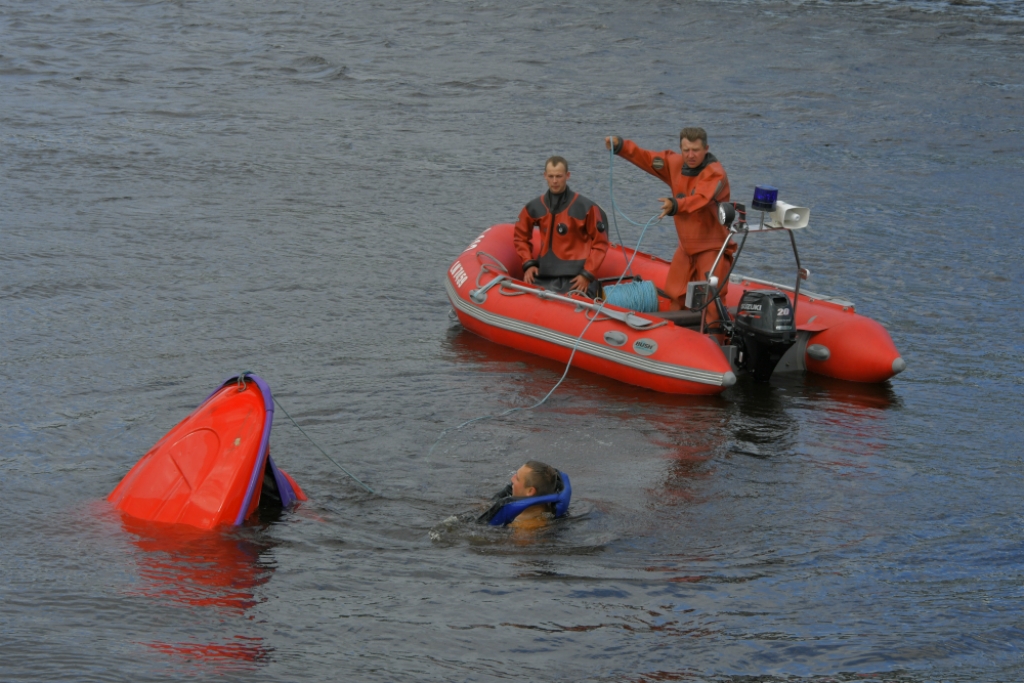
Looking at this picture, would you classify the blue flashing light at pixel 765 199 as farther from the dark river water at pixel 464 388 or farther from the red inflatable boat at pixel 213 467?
the red inflatable boat at pixel 213 467

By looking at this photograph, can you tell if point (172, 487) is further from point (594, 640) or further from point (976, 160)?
point (976, 160)

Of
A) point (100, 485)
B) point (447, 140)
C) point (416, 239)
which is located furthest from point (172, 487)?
point (447, 140)

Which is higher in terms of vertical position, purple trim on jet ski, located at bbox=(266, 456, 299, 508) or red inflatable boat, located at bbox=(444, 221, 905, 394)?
red inflatable boat, located at bbox=(444, 221, 905, 394)

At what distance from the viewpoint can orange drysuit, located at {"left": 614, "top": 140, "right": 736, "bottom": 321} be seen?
8.42 metres

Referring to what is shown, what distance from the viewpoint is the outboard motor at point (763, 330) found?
8266 mm

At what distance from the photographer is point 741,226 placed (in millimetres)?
8031

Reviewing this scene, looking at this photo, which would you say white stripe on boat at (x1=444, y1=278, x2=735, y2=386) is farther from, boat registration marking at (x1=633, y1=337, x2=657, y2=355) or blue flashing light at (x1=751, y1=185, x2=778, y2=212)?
blue flashing light at (x1=751, y1=185, x2=778, y2=212)

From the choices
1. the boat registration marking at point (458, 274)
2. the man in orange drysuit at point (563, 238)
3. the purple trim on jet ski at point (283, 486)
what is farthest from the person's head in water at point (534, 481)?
the boat registration marking at point (458, 274)

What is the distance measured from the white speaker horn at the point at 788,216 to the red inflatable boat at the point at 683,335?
198 millimetres

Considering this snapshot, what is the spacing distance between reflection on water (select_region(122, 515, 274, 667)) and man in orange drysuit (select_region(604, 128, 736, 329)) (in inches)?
155

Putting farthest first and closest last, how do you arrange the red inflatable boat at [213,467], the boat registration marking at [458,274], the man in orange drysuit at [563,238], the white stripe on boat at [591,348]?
1. the boat registration marking at [458,274]
2. the man in orange drysuit at [563,238]
3. the white stripe on boat at [591,348]
4. the red inflatable boat at [213,467]

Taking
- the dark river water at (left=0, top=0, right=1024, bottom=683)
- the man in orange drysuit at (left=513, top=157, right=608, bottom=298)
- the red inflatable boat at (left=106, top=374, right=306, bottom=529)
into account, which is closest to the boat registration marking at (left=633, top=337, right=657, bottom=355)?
the dark river water at (left=0, top=0, right=1024, bottom=683)

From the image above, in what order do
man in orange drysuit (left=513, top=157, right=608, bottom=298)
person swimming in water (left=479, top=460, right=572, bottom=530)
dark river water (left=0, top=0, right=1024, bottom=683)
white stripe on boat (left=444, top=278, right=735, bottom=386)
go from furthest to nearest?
1. man in orange drysuit (left=513, top=157, right=608, bottom=298)
2. white stripe on boat (left=444, top=278, right=735, bottom=386)
3. person swimming in water (left=479, top=460, right=572, bottom=530)
4. dark river water (left=0, top=0, right=1024, bottom=683)

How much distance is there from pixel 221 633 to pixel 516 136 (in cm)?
1116
